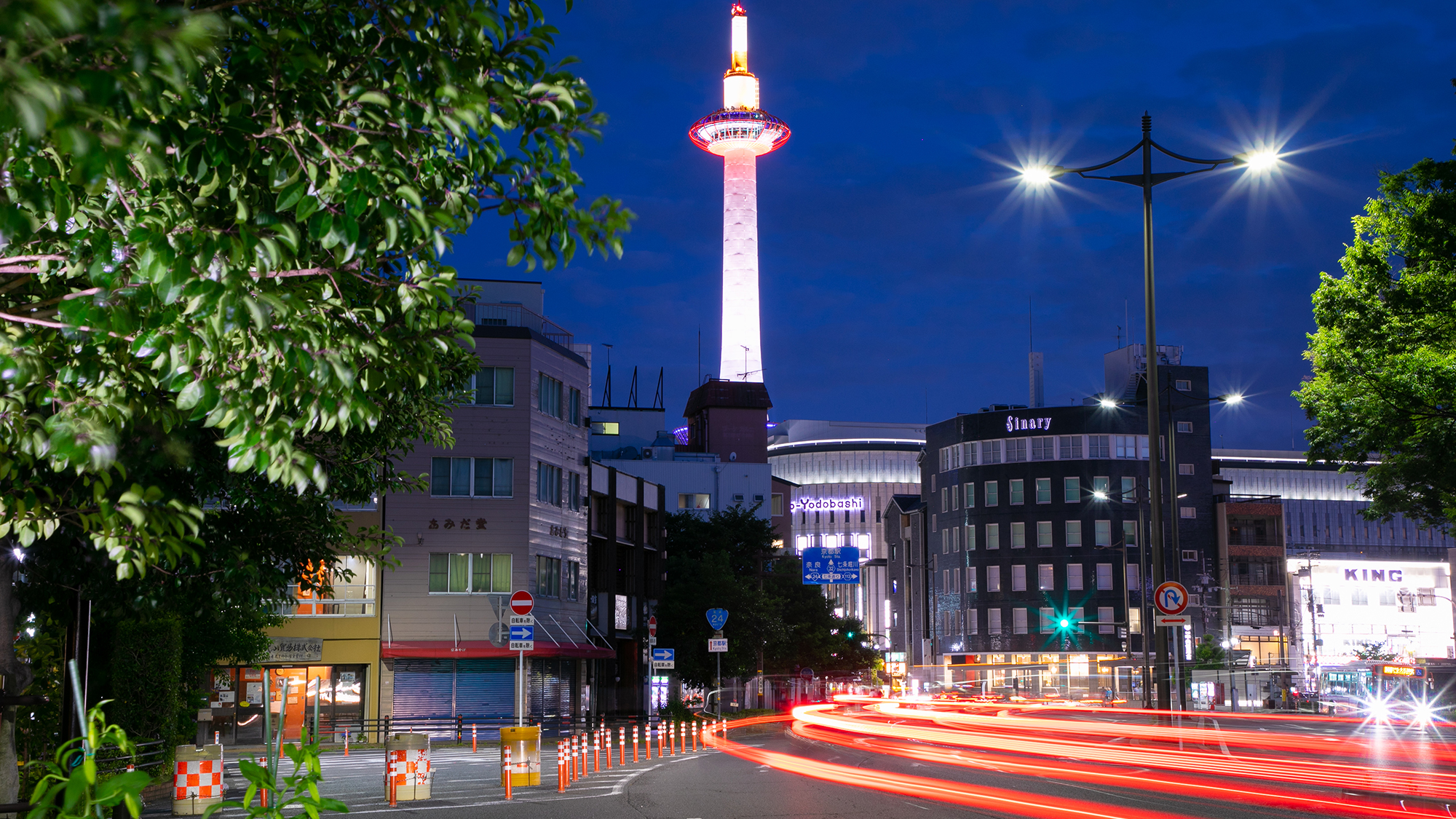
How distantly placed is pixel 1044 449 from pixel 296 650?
252 feet

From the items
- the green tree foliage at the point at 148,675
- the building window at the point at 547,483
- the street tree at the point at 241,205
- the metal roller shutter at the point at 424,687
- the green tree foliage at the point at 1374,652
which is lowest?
the green tree foliage at the point at 1374,652

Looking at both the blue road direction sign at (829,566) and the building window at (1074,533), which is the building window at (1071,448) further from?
the blue road direction sign at (829,566)

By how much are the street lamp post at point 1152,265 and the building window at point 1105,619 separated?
8345 cm

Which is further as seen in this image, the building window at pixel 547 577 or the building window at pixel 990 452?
the building window at pixel 990 452

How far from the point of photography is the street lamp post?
78.2 ft

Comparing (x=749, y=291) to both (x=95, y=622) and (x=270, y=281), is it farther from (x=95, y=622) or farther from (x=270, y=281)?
(x=270, y=281)

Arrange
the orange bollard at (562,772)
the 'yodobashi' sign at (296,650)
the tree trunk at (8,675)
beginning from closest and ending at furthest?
1. the tree trunk at (8,675)
2. the orange bollard at (562,772)
3. the 'yodobashi' sign at (296,650)

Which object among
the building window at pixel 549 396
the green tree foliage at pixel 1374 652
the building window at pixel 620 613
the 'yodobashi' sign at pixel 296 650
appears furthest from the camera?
the green tree foliage at pixel 1374 652

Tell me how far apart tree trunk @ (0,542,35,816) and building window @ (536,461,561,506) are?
1507 inches

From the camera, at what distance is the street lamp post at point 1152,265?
23.8 m

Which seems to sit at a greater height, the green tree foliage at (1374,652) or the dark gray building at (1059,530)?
the dark gray building at (1059,530)

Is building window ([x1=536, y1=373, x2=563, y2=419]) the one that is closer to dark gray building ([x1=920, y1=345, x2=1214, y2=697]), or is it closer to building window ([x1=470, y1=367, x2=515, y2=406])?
building window ([x1=470, y1=367, x2=515, y2=406])

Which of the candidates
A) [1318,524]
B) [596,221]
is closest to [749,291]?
[1318,524]

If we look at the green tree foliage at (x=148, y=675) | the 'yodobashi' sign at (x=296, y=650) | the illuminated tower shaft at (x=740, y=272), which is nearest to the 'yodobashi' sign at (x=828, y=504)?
the illuminated tower shaft at (x=740, y=272)
